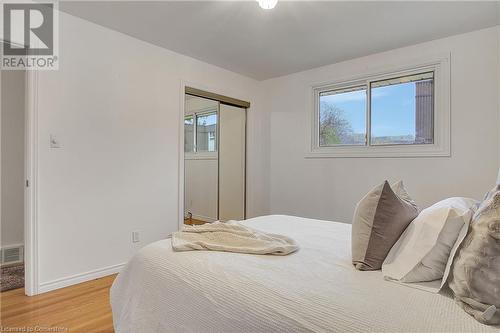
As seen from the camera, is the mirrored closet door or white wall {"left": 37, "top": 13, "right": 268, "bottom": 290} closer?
white wall {"left": 37, "top": 13, "right": 268, "bottom": 290}

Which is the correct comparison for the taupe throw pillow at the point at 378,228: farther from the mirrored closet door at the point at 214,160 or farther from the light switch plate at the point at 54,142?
the mirrored closet door at the point at 214,160

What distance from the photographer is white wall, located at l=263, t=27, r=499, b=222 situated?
2.76 m

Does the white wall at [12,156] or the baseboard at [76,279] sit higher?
the white wall at [12,156]

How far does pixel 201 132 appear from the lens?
5031 millimetres

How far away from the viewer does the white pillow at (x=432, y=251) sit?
109cm

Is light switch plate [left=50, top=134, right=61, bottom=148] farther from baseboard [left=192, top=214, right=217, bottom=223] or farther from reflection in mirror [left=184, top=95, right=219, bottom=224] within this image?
baseboard [left=192, top=214, right=217, bottom=223]

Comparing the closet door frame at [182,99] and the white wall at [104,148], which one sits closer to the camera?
the white wall at [104,148]

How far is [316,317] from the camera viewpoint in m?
0.89

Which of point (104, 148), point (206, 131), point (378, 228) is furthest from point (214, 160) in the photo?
point (378, 228)

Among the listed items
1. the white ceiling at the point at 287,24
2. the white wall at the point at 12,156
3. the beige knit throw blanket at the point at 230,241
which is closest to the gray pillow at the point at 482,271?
the beige knit throw blanket at the point at 230,241

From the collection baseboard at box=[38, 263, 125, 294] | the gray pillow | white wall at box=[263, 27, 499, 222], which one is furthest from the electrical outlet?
the gray pillow

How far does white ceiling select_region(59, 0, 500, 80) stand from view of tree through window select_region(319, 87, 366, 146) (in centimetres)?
54

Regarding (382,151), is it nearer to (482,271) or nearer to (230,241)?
(230,241)

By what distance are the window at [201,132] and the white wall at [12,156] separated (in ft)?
7.21
